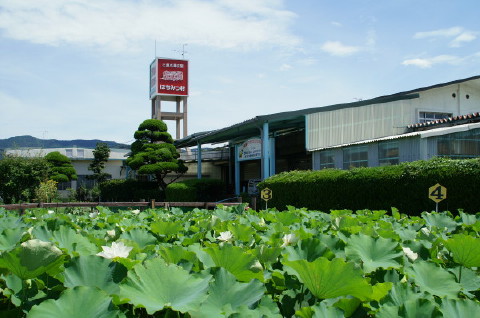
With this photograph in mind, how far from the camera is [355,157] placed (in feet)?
68.2

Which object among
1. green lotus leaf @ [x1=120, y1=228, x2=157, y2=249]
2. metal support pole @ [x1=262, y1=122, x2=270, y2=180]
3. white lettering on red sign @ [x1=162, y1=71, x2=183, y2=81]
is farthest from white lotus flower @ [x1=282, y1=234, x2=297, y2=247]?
white lettering on red sign @ [x1=162, y1=71, x2=183, y2=81]

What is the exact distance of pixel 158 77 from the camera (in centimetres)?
4772

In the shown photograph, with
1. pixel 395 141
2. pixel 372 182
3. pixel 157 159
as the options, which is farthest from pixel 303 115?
pixel 157 159

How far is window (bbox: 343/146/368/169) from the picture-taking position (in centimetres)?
2020

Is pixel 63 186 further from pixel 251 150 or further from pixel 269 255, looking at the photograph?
pixel 269 255

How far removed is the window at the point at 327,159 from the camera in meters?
22.3

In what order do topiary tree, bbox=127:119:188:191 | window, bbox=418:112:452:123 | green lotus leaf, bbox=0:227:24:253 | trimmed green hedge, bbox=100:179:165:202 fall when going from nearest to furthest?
1. green lotus leaf, bbox=0:227:24:253
2. window, bbox=418:112:452:123
3. topiary tree, bbox=127:119:188:191
4. trimmed green hedge, bbox=100:179:165:202

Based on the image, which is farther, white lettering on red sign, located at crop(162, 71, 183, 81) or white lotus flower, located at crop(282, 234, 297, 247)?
white lettering on red sign, located at crop(162, 71, 183, 81)

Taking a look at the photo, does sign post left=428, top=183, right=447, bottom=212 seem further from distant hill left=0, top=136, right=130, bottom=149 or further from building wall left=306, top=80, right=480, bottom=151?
distant hill left=0, top=136, right=130, bottom=149

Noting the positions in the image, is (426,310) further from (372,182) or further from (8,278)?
(372,182)

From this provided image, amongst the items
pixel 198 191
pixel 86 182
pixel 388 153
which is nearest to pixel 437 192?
pixel 388 153

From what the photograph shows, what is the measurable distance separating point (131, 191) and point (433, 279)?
123 ft

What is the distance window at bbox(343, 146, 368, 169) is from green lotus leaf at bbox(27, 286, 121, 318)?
1978 cm

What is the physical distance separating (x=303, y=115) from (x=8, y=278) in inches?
902
